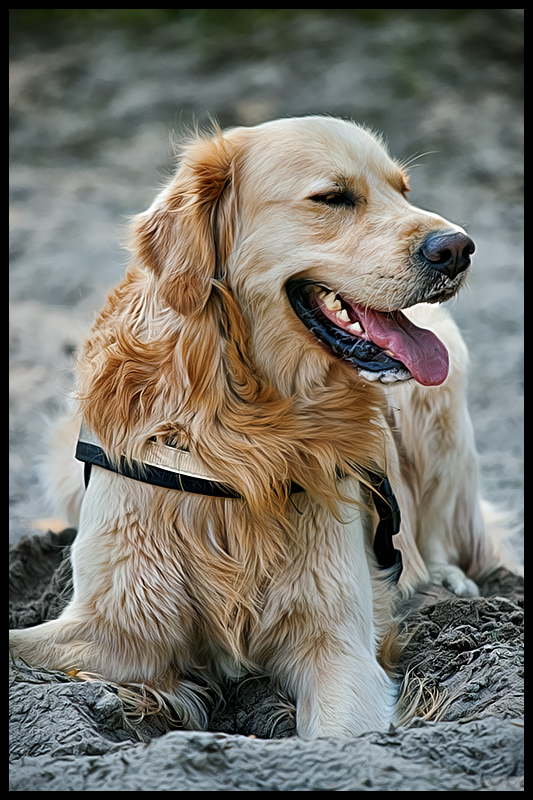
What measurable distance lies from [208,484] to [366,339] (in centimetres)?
62

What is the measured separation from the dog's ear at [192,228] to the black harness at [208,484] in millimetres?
474

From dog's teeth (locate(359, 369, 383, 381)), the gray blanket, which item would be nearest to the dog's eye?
dog's teeth (locate(359, 369, 383, 381))

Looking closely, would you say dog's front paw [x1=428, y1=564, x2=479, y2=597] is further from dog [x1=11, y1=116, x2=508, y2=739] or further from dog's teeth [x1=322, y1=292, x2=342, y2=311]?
dog's teeth [x1=322, y1=292, x2=342, y2=311]

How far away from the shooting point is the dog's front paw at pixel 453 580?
3.06 m

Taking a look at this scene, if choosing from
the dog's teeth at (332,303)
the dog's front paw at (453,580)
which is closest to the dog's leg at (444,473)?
the dog's front paw at (453,580)

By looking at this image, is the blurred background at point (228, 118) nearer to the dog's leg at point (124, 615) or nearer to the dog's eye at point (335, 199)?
the dog's leg at point (124, 615)

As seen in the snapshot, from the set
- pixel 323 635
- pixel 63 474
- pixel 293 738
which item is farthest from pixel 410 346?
pixel 63 474

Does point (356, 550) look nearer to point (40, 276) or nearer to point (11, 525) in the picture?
point (11, 525)

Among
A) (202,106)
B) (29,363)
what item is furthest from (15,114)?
(29,363)

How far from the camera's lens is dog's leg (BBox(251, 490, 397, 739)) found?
220cm

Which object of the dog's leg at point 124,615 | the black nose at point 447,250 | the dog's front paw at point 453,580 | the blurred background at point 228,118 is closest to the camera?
the black nose at point 447,250

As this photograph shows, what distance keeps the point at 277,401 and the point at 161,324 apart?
16.4 inches

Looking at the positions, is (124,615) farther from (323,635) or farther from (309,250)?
(309,250)

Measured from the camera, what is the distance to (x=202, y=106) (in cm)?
933
